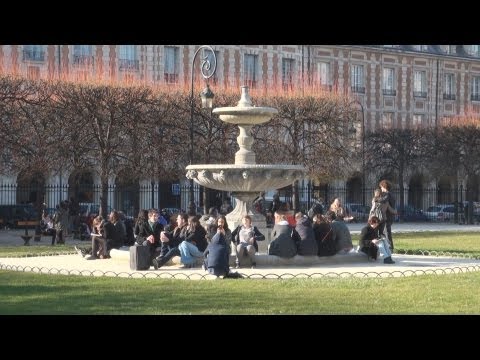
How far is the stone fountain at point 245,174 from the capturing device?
1942cm

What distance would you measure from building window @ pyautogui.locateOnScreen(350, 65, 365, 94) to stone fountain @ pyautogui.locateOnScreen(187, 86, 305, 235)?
135 feet

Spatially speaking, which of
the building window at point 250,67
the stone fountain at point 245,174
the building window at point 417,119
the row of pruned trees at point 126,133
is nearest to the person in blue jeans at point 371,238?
the stone fountain at point 245,174

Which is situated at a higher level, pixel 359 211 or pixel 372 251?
pixel 372 251

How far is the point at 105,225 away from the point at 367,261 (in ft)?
20.2

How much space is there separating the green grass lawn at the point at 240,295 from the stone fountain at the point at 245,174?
4.34 metres

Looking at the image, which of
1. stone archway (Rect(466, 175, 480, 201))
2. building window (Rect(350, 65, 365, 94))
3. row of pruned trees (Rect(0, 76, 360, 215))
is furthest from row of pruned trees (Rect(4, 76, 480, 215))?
building window (Rect(350, 65, 365, 94))

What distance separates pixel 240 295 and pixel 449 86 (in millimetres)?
56664

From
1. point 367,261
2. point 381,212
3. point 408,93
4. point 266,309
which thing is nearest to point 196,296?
point 266,309

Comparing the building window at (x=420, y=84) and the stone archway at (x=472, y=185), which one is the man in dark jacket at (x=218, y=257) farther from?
the building window at (x=420, y=84)

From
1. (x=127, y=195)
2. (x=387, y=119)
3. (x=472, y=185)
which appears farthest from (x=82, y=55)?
(x=472, y=185)

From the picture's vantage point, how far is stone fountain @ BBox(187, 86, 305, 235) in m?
19.4

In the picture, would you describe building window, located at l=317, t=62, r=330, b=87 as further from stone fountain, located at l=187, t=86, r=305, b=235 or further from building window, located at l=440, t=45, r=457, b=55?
stone fountain, located at l=187, t=86, r=305, b=235

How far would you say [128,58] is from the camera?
50281 millimetres

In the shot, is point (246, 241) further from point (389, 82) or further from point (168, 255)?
point (389, 82)
